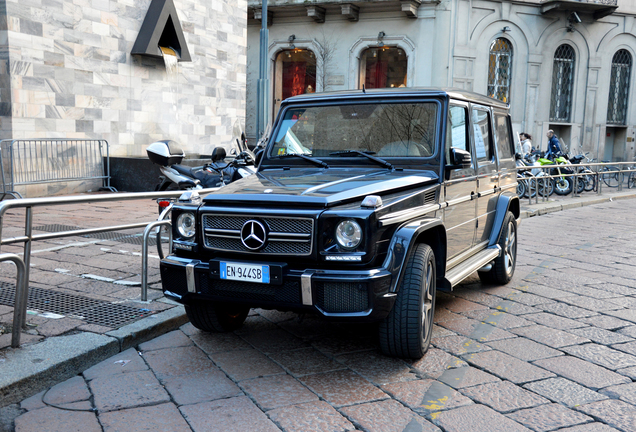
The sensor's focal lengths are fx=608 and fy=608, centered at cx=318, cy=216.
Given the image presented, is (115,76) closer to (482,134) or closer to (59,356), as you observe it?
(482,134)

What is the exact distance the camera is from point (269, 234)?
11.8 ft

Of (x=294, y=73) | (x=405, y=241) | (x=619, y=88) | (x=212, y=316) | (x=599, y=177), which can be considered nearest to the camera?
(x=405, y=241)

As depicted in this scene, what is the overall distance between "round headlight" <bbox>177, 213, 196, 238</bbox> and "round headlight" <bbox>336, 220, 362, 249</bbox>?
41.0 inches

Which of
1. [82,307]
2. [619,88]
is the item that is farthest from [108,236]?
[619,88]

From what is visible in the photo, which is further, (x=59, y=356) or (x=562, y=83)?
(x=562, y=83)

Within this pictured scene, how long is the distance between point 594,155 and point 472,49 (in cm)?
746

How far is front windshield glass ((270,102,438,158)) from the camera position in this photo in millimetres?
4562

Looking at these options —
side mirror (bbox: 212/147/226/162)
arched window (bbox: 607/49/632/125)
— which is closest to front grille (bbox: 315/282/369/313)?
side mirror (bbox: 212/147/226/162)

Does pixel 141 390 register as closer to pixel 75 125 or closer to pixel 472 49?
pixel 75 125

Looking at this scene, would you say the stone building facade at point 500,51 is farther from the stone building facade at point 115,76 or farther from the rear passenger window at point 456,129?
the rear passenger window at point 456,129

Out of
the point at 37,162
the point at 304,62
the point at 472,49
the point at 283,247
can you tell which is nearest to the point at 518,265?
the point at 283,247

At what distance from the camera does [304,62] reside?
27.6m

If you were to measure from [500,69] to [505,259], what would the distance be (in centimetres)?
2130

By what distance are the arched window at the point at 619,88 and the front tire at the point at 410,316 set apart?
88.1 ft
